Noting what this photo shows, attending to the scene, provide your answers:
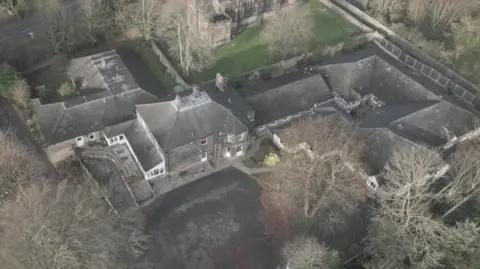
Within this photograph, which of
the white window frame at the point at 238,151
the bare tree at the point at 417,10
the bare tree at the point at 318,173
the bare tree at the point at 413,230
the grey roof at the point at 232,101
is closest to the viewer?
the bare tree at the point at 413,230

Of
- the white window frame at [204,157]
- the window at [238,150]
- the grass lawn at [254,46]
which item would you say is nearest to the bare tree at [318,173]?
the window at [238,150]

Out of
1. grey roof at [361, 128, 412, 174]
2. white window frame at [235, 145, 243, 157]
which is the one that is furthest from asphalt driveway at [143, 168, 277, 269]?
grey roof at [361, 128, 412, 174]

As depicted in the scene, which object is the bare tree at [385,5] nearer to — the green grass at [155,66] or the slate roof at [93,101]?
the green grass at [155,66]

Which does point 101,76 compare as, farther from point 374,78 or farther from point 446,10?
point 446,10

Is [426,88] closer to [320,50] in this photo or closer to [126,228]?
[320,50]

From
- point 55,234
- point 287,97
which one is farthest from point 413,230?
point 55,234

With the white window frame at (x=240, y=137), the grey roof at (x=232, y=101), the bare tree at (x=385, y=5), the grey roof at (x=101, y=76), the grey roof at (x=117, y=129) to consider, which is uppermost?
the bare tree at (x=385, y=5)

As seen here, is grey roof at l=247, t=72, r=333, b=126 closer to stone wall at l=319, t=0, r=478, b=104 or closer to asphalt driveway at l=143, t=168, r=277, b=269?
asphalt driveway at l=143, t=168, r=277, b=269
